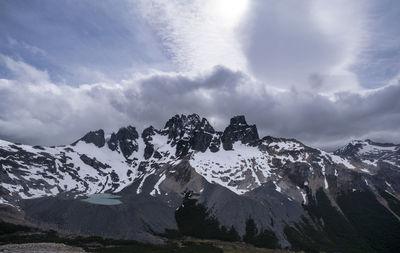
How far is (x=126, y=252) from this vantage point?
643 ft

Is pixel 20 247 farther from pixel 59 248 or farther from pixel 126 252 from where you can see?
pixel 126 252

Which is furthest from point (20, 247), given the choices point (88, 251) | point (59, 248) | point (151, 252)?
point (151, 252)

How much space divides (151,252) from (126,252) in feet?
46.2

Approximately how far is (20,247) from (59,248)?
61.0 feet

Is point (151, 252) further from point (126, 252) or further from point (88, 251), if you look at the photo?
point (88, 251)

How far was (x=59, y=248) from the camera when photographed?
183m

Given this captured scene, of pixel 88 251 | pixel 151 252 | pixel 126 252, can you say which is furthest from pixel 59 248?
pixel 151 252

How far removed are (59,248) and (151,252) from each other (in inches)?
1954

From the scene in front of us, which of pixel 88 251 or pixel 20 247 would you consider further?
pixel 88 251

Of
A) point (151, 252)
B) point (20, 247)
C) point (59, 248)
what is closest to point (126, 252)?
point (151, 252)

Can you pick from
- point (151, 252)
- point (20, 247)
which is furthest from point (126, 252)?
point (20, 247)

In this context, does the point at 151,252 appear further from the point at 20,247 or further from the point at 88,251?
the point at 20,247

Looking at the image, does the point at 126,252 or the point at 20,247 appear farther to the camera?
the point at 126,252

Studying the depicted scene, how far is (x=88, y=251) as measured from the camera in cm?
18862
